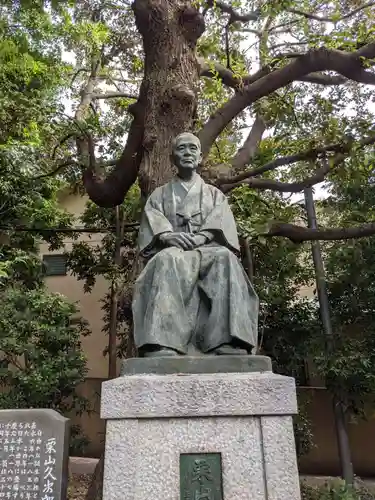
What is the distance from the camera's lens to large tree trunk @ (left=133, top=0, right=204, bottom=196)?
20.3 ft

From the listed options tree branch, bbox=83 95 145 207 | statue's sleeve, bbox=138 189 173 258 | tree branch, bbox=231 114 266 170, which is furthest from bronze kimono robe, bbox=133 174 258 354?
tree branch, bbox=231 114 266 170

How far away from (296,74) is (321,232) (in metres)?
2.28

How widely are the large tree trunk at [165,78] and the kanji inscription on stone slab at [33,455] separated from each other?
3.11 meters

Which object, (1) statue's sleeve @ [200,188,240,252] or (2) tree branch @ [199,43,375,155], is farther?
(2) tree branch @ [199,43,375,155]

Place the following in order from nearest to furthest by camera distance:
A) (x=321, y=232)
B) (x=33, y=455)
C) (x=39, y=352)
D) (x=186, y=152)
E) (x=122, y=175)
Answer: (x=186, y=152)
(x=33, y=455)
(x=321, y=232)
(x=122, y=175)
(x=39, y=352)

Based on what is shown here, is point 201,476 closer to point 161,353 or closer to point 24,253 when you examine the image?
point 161,353

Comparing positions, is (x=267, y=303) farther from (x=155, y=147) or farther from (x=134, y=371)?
(x=134, y=371)

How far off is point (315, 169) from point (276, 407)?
5106 millimetres

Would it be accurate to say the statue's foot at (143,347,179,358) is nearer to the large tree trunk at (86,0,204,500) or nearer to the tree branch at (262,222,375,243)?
the large tree trunk at (86,0,204,500)

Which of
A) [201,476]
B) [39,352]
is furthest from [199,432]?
[39,352]

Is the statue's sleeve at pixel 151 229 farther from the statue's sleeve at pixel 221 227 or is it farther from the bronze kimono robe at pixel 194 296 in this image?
the statue's sleeve at pixel 221 227

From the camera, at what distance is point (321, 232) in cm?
656

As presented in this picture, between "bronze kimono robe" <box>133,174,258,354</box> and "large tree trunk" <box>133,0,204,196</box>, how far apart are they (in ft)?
8.42

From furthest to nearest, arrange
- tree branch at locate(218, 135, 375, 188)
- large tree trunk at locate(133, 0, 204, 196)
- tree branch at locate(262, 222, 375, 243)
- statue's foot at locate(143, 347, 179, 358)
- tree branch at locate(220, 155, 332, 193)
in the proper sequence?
tree branch at locate(220, 155, 332, 193) < tree branch at locate(218, 135, 375, 188) < tree branch at locate(262, 222, 375, 243) < large tree trunk at locate(133, 0, 204, 196) < statue's foot at locate(143, 347, 179, 358)
